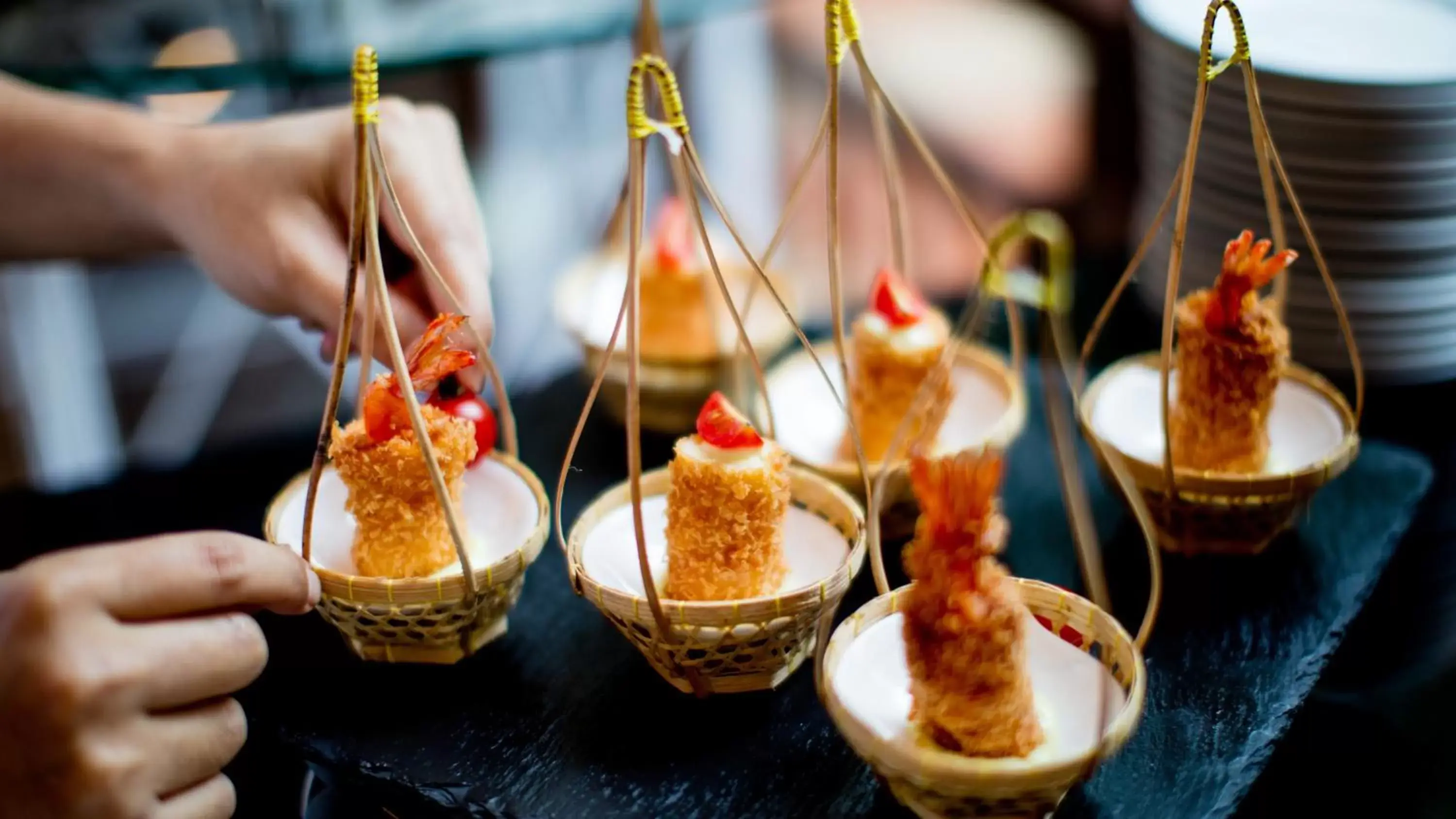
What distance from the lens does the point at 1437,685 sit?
3.74 feet

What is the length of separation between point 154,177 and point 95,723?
2.04 ft

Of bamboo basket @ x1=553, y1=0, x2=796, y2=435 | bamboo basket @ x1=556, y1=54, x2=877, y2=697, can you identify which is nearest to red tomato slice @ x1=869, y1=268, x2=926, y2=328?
bamboo basket @ x1=553, y1=0, x2=796, y2=435

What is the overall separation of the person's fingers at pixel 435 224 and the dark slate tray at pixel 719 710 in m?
0.28

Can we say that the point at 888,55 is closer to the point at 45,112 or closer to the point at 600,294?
the point at 600,294

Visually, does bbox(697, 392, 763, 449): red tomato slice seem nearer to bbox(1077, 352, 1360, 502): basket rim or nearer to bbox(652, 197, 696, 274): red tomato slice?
bbox(1077, 352, 1360, 502): basket rim

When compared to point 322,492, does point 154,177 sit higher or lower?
higher

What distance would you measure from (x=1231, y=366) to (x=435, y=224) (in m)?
0.71

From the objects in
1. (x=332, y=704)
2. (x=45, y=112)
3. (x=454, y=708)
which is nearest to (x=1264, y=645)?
(x=454, y=708)

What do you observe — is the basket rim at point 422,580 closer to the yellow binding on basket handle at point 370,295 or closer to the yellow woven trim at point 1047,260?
the yellow binding on basket handle at point 370,295

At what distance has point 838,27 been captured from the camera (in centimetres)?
98

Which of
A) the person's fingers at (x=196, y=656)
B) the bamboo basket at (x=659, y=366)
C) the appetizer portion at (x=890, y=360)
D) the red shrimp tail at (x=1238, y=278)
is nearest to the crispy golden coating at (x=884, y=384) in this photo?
the appetizer portion at (x=890, y=360)

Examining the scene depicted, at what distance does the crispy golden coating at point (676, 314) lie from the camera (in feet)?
4.73

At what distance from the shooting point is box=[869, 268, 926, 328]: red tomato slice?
1.24m

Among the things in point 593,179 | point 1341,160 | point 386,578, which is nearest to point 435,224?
point 386,578
